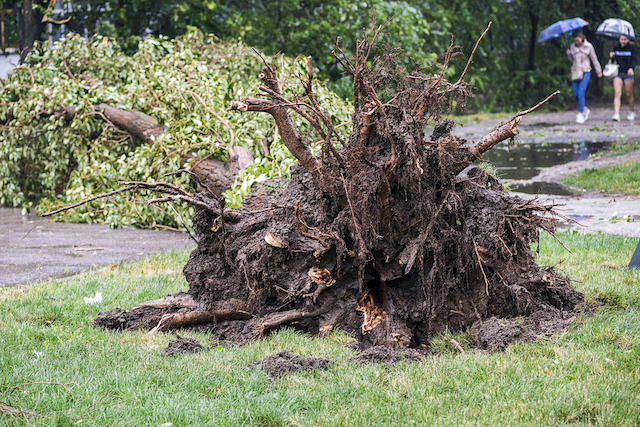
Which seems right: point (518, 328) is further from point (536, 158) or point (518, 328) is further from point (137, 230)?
point (536, 158)

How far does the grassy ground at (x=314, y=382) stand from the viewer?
10.2ft

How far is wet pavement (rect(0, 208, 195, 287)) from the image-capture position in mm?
6438

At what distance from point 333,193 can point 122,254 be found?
3498 millimetres

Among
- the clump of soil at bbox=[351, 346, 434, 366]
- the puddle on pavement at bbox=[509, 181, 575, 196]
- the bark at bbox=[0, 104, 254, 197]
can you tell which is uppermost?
the bark at bbox=[0, 104, 254, 197]

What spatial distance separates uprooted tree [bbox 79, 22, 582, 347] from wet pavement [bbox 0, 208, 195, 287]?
209 cm

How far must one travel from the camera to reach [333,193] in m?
4.46

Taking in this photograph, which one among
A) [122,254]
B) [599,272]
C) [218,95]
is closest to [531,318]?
[599,272]

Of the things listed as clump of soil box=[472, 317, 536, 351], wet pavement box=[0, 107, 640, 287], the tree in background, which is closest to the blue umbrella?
the tree in background

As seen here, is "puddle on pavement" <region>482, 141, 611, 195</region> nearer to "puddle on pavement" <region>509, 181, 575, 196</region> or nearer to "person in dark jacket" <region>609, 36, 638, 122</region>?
"puddle on pavement" <region>509, 181, 575, 196</region>

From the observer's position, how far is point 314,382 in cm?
354

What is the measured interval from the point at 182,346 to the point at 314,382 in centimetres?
103

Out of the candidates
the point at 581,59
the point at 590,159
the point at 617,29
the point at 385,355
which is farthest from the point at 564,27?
the point at 385,355

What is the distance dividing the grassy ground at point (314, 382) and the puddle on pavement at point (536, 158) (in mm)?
5912

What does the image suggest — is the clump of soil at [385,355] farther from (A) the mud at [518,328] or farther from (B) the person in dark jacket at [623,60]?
(B) the person in dark jacket at [623,60]
